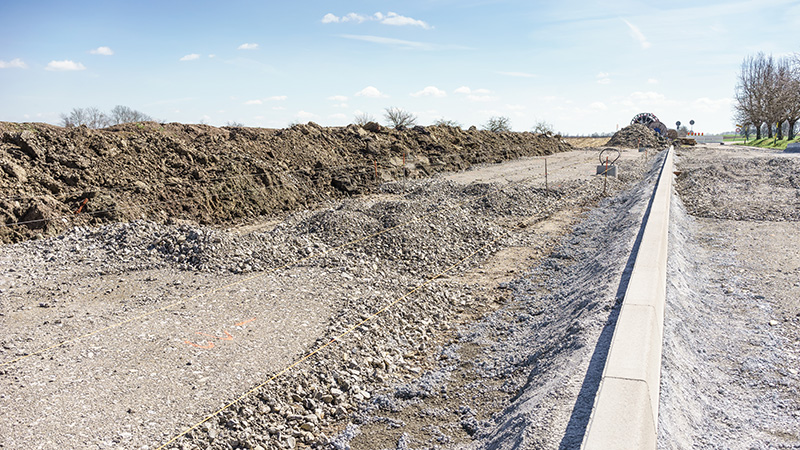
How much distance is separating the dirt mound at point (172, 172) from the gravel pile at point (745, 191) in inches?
397

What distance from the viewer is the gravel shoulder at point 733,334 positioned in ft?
11.4

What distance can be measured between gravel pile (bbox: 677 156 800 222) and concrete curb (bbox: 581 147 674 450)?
22.2 ft

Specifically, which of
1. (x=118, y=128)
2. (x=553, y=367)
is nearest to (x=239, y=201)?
(x=118, y=128)

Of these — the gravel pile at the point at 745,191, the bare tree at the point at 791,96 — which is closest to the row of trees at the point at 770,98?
the bare tree at the point at 791,96

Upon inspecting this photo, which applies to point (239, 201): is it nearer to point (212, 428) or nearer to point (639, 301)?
point (212, 428)

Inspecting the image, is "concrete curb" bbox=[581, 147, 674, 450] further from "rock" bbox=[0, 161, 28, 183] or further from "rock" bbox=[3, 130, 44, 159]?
"rock" bbox=[3, 130, 44, 159]

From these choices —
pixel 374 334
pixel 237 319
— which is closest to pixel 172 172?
pixel 237 319

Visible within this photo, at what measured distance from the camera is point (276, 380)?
15.6 feet

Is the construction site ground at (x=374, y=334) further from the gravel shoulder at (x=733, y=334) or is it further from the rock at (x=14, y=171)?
the rock at (x=14, y=171)

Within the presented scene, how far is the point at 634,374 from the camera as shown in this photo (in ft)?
11.2

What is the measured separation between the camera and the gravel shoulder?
3.47 m

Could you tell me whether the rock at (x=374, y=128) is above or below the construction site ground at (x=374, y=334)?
above

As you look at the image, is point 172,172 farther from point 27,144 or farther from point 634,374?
point 634,374

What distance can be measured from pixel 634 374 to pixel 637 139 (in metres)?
39.9
